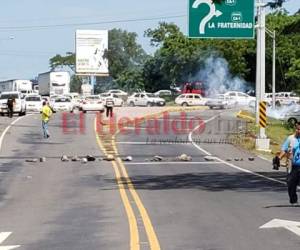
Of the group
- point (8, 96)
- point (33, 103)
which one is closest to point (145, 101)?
point (33, 103)

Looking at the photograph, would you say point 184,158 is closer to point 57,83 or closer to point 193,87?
point 57,83

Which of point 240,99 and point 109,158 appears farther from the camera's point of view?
point 240,99

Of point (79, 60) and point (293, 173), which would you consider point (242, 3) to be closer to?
point (293, 173)

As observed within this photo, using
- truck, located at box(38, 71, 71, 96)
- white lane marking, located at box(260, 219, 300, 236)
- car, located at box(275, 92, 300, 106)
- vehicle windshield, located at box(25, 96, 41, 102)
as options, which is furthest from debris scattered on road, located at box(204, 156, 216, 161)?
truck, located at box(38, 71, 71, 96)

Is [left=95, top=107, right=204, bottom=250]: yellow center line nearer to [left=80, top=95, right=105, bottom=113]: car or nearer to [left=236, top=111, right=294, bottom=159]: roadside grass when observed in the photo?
[left=236, top=111, right=294, bottom=159]: roadside grass

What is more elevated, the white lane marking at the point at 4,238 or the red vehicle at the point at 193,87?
the red vehicle at the point at 193,87

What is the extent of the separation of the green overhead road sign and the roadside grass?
5.42m

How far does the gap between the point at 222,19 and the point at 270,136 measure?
9566 mm

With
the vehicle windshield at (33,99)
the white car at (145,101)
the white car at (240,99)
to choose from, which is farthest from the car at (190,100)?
the vehicle windshield at (33,99)

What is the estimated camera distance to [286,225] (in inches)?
517

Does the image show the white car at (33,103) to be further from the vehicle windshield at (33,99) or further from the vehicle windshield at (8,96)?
the vehicle windshield at (8,96)

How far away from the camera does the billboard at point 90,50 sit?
107m

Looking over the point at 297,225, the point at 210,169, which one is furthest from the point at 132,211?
the point at 210,169

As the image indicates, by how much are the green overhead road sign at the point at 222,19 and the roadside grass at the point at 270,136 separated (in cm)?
542
